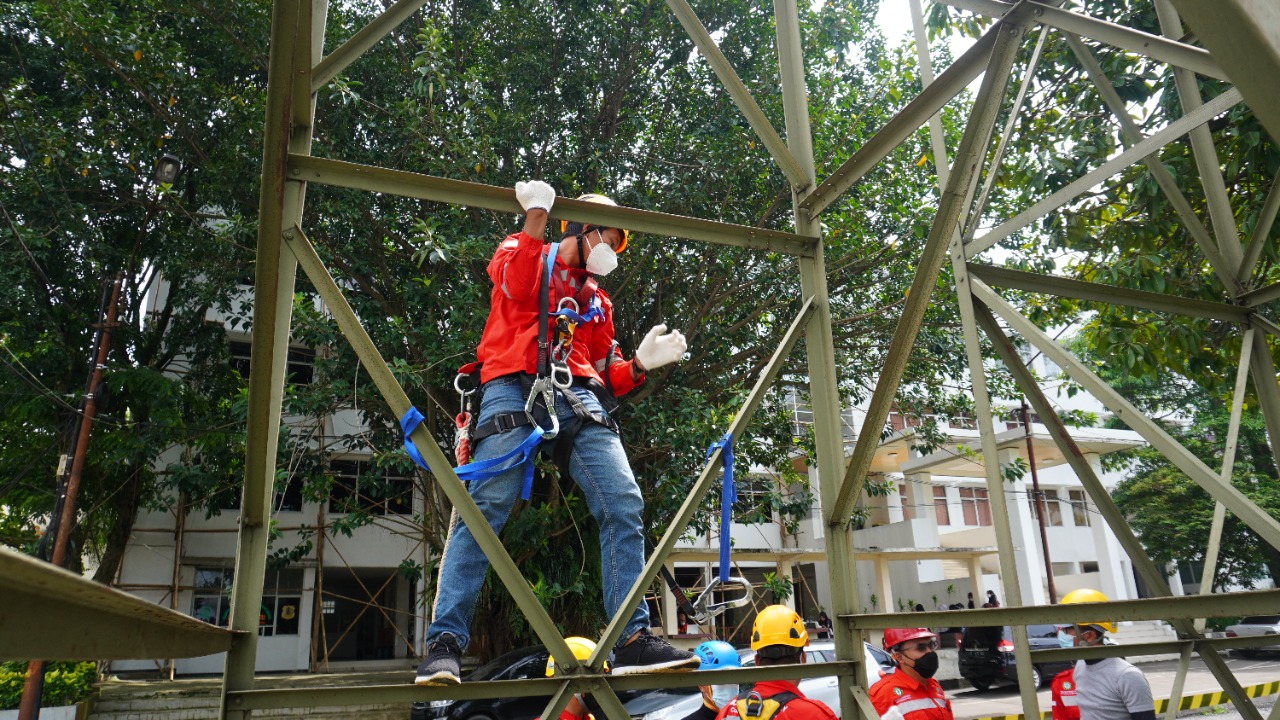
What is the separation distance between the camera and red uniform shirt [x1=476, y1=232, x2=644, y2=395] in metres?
3.09

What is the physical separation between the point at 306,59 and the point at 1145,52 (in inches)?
104

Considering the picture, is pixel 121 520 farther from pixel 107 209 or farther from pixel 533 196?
pixel 533 196

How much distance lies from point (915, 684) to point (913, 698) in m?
0.12

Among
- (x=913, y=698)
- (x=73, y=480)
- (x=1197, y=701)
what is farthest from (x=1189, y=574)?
(x=73, y=480)

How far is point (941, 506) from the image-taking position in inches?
1090

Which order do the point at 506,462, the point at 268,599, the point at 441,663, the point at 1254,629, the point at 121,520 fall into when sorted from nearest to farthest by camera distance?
the point at 441,663, the point at 506,462, the point at 121,520, the point at 268,599, the point at 1254,629

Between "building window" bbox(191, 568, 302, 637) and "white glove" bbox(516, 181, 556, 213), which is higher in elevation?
"white glove" bbox(516, 181, 556, 213)

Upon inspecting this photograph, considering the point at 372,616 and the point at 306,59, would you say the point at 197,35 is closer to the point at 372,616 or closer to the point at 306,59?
the point at 306,59

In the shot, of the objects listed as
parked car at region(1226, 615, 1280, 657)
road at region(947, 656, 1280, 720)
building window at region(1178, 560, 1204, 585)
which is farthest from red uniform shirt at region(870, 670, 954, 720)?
building window at region(1178, 560, 1204, 585)

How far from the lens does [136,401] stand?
12.9 m

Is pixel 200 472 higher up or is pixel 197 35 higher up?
pixel 197 35

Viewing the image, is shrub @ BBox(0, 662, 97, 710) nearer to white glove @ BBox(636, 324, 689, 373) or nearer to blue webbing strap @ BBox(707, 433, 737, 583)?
white glove @ BBox(636, 324, 689, 373)

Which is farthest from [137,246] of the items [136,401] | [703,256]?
[703,256]

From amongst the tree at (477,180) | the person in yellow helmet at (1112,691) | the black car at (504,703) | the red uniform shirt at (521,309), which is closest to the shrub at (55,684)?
the tree at (477,180)
